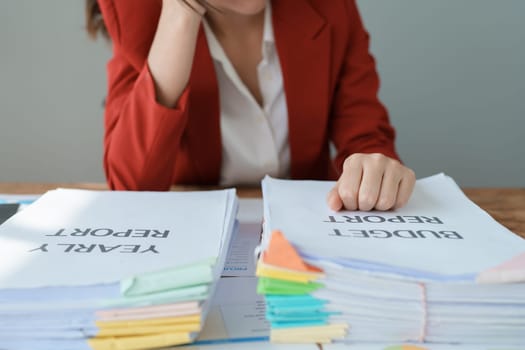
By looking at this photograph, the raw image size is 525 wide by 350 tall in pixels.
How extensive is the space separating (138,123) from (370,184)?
0.38m

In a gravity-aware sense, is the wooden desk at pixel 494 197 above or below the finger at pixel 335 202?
below

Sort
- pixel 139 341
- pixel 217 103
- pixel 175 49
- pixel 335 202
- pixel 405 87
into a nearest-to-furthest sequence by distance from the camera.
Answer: pixel 139 341 → pixel 335 202 → pixel 175 49 → pixel 217 103 → pixel 405 87

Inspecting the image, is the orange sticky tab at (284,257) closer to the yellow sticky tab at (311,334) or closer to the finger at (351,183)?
the yellow sticky tab at (311,334)

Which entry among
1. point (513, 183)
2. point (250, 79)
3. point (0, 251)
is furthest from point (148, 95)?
point (513, 183)

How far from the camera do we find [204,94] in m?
0.86

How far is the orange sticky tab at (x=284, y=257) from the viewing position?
36cm

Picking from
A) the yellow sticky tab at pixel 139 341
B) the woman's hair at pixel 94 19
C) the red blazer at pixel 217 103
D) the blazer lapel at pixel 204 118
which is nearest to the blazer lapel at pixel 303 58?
the red blazer at pixel 217 103

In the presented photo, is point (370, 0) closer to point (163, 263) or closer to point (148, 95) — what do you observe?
point (148, 95)

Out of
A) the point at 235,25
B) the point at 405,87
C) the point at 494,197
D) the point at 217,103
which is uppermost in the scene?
the point at 235,25

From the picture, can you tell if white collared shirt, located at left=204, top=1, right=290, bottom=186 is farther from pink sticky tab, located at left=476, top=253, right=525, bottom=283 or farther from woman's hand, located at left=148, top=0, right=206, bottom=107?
pink sticky tab, located at left=476, top=253, right=525, bottom=283

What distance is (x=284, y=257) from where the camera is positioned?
0.37 meters

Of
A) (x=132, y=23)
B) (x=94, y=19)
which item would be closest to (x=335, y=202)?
(x=132, y=23)

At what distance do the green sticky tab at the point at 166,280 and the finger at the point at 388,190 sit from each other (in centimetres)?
21

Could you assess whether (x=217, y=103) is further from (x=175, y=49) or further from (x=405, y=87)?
(x=405, y=87)
